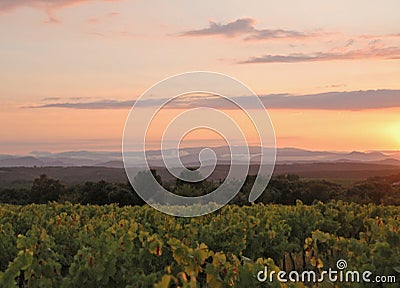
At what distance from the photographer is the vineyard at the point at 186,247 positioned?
5.73m

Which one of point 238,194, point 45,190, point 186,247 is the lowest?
point 45,190

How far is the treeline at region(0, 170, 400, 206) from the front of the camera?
87.8ft

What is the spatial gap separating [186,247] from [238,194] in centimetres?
2011

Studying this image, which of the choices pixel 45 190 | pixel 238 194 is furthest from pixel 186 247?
pixel 45 190

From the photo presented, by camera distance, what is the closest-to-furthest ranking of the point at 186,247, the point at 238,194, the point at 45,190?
the point at 186,247 < the point at 238,194 < the point at 45,190

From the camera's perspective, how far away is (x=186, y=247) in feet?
19.1

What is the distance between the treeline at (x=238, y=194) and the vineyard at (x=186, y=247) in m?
11.3

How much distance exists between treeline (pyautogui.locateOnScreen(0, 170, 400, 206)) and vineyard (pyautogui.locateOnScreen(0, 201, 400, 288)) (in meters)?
11.3

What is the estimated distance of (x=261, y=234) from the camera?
10.4m

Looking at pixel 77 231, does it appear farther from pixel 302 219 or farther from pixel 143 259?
pixel 302 219

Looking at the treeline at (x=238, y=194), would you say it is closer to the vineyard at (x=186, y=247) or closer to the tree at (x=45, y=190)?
the tree at (x=45, y=190)

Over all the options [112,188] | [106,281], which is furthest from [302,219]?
[112,188]

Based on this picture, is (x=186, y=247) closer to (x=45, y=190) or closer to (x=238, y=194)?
(x=238, y=194)

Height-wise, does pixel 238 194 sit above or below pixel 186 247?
below
